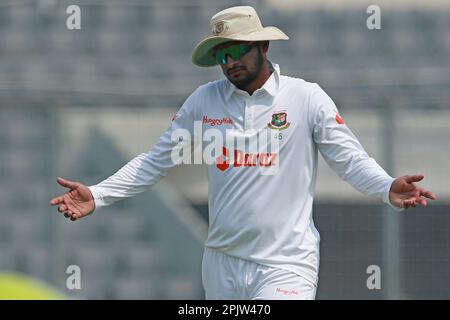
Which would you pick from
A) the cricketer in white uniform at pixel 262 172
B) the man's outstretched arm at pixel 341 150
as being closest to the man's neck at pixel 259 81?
the cricketer in white uniform at pixel 262 172

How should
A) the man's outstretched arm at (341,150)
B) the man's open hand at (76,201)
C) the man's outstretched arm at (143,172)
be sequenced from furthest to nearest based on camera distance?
1. the man's outstretched arm at (143,172)
2. the man's open hand at (76,201)
3. the man's outstretched arm at (341,150)

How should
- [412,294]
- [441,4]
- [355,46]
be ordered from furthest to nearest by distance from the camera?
[441,4], [355,46], [412,294]

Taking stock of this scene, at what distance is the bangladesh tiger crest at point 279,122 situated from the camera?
440cm

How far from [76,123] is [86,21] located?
5.68ft

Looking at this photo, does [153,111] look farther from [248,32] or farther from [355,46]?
[248,32]

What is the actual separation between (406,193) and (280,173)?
1.73 feet

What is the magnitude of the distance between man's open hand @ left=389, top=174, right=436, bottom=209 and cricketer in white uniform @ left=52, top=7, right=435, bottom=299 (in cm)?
17

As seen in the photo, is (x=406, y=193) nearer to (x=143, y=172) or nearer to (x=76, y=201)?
(x=143, y=172)

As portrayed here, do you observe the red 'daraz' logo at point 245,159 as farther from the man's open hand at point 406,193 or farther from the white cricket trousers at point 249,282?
the man's open hand at point 406,193

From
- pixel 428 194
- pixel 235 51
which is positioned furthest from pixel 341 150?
pixel 235 51

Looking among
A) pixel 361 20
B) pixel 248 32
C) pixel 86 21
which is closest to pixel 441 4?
pixel 361 20

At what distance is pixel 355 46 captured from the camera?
29.5 ft

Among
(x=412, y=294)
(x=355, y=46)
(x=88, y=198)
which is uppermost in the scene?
(x=355, y=46)

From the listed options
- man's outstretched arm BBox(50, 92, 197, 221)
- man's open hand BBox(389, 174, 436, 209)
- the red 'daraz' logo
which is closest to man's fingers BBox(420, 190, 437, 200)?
man's open hand BBox(389, 174, 436, 209)
